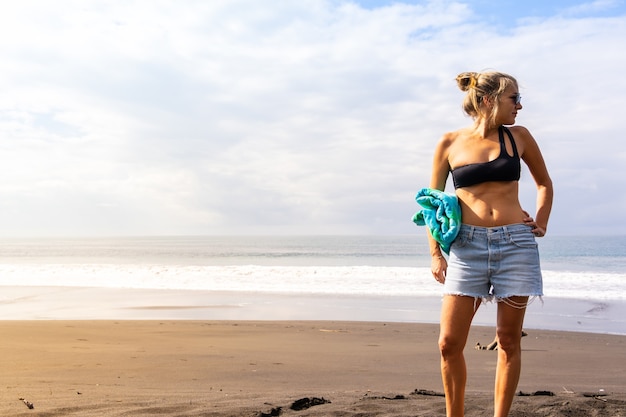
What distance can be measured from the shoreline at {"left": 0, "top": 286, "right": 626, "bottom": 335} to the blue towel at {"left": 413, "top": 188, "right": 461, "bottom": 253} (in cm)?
746

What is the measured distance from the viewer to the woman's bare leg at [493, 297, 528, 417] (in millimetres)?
3105

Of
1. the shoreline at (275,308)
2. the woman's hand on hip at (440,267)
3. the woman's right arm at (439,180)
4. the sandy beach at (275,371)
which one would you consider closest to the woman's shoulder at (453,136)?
the woman's right arm at (439,180)

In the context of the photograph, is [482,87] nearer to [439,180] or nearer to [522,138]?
[522,138]

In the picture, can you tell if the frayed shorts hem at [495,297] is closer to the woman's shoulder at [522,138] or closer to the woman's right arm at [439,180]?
the woman's right arm at [439,180]

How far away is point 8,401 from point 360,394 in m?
2.66

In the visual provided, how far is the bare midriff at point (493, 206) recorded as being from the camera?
3.15m

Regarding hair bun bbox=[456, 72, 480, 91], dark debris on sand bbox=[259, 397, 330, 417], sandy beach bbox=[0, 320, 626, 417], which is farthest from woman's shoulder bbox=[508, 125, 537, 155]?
dark debris on sand bbox=[259, 397, 330, 417]

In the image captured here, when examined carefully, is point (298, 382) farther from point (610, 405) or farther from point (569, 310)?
point (569, 310)

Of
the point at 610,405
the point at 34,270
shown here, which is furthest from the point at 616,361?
the point at 34,270

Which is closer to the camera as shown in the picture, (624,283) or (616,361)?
(616,361)

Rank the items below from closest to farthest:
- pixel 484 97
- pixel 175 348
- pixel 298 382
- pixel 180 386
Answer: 1. pixel 484 97
2. pixel 180 386
3. pixel 298 382
4. pixel 175 348

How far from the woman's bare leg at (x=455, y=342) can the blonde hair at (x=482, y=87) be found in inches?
37.8

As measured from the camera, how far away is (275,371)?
6.19m

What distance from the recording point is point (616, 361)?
277 inches
